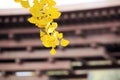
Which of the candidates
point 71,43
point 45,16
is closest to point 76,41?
point 71,43

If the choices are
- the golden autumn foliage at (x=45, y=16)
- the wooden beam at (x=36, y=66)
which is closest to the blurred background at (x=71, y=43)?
the wooden beam at (x=36, y=66)

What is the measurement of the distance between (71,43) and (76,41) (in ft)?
0.27

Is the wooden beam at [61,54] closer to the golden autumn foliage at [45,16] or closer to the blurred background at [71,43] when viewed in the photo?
the blurred background at [71,43]

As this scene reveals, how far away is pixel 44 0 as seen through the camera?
42.1 inches

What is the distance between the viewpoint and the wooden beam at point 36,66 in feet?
16.2

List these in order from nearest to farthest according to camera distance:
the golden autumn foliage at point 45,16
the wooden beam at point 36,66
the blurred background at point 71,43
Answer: the golden autumn foliage at point 45,16
the blurred background at point 71,43
the wooden beam at point 36,66

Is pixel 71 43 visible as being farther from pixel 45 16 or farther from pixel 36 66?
pixel 45 16

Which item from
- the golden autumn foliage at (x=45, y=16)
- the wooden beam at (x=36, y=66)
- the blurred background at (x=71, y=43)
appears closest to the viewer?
the golden autumn foliage at (x=45, y=16)

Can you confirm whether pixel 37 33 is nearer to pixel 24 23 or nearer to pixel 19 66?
pixel 24 23

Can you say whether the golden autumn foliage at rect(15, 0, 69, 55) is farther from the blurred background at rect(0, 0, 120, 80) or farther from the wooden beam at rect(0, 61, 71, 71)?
the wooden beam at rect(0, 61, 71, 71)

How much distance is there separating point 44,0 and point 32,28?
378 cm

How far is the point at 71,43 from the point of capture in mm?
4777

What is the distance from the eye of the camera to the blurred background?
4.37 m

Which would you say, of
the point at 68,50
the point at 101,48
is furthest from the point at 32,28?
the point at 101,48
